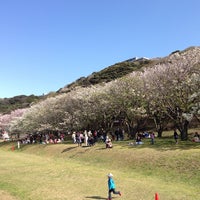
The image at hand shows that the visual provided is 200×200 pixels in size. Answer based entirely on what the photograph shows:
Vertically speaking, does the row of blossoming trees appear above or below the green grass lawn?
above

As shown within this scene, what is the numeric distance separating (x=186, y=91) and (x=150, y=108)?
6.68m

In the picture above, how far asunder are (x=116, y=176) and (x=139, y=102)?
1931 centimetres

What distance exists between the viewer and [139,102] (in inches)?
1626

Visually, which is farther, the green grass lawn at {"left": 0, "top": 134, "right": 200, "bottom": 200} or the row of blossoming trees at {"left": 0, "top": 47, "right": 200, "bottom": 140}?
the row of blossoming trees at {"left": 0, "top": 47, "right": 200, "bottom": 140}

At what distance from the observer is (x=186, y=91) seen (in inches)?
1282

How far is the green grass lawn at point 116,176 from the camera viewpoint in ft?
60.7

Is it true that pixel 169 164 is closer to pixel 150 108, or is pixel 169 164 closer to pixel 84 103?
pixel 150 108

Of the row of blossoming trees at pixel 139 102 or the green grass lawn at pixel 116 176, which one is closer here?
the green grass lawn at pixel 116 176

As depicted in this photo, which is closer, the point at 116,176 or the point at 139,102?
the point at 116,176

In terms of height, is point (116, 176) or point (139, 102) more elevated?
point (139, 102)

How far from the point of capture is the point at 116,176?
77.0ft

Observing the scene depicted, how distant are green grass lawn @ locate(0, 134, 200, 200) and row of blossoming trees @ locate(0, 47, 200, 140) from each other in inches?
271

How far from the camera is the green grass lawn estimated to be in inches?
728

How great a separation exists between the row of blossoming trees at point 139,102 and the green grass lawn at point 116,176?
688 centimetres
